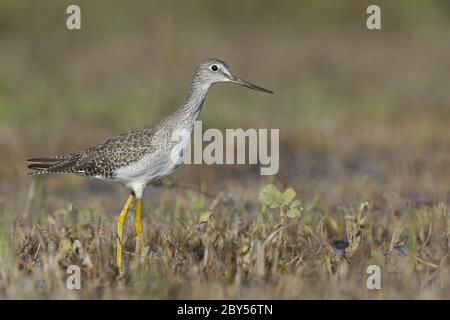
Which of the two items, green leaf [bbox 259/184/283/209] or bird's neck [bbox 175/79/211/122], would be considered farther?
bird's neck [bbox 175/79/211/122]

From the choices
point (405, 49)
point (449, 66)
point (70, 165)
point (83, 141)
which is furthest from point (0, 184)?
point (405, 49)

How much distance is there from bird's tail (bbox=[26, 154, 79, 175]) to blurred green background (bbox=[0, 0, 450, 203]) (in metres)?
1.66

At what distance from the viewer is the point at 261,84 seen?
1466 centimetres

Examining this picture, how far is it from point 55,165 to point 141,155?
3.03 feet

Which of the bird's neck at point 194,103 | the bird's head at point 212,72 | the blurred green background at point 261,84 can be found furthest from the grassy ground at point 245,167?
the bird's head at point 212,72

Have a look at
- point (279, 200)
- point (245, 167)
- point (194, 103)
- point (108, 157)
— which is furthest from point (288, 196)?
point (245, 167)

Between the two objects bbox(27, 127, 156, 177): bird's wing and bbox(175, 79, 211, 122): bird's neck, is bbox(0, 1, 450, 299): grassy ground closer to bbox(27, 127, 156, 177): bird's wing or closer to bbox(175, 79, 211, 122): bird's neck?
bbox(27, 127, 156, 177): bird's wing

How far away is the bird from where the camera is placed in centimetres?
638

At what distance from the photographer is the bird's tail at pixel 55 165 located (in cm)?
690

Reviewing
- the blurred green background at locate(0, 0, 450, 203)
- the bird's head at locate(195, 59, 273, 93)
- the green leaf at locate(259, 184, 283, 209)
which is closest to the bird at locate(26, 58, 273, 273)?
the bird's head at locate(195, 59, 273, 93)

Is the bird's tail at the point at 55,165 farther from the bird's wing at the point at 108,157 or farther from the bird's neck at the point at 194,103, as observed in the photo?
the bird's neck at the point at 194,103

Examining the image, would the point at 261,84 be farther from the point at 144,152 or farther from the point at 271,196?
the point at 271,196

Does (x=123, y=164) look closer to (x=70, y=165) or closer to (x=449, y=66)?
(x=70, y=165)
